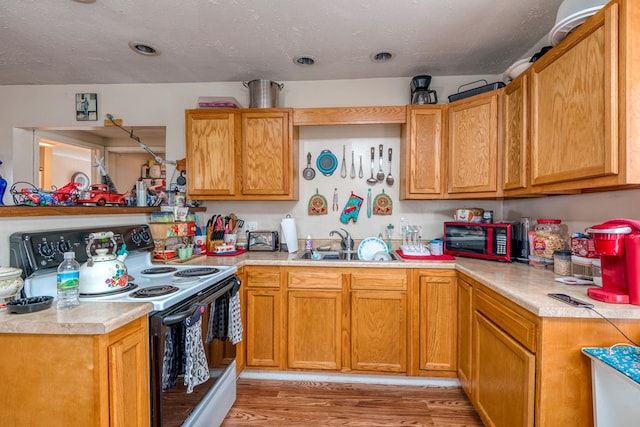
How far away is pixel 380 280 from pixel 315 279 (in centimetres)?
46

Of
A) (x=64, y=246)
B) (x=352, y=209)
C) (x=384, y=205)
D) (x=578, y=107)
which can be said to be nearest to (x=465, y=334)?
(x=384, y=205)

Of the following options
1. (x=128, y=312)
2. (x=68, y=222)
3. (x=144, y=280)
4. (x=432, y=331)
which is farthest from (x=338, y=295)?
(x=68, y=222)

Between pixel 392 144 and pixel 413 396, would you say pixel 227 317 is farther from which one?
pixel 392 144

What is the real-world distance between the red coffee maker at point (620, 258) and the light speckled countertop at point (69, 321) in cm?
177

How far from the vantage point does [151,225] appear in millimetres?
1960

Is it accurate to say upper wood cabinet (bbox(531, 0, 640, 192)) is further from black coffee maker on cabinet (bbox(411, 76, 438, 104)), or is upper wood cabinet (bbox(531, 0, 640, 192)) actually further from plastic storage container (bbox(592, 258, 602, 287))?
black coffee maker on cabinet (bbox(411, 76, 438, 104))

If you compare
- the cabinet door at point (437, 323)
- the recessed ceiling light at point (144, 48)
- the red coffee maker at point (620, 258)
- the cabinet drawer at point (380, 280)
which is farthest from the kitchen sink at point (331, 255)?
the recessed ceiling light at point (144, 48)

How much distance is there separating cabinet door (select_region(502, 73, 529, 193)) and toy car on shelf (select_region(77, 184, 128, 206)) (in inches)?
98.6

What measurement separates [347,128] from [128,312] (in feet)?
7.24

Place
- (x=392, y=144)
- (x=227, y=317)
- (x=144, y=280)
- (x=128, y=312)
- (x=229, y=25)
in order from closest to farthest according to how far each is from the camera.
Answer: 1. (x=128, y=312)
2. (x=144, y=280)
3. (x=227, y=317)
4. (x=229, y=25)
5. (x=392, y=144)

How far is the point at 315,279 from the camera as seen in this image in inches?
85.0

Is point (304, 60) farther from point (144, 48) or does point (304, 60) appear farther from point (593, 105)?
point (593, 105)

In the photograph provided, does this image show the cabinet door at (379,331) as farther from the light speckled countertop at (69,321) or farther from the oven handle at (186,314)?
the light speckled countertop at (69,321)

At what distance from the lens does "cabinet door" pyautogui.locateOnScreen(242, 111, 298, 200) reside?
7.97 ft
